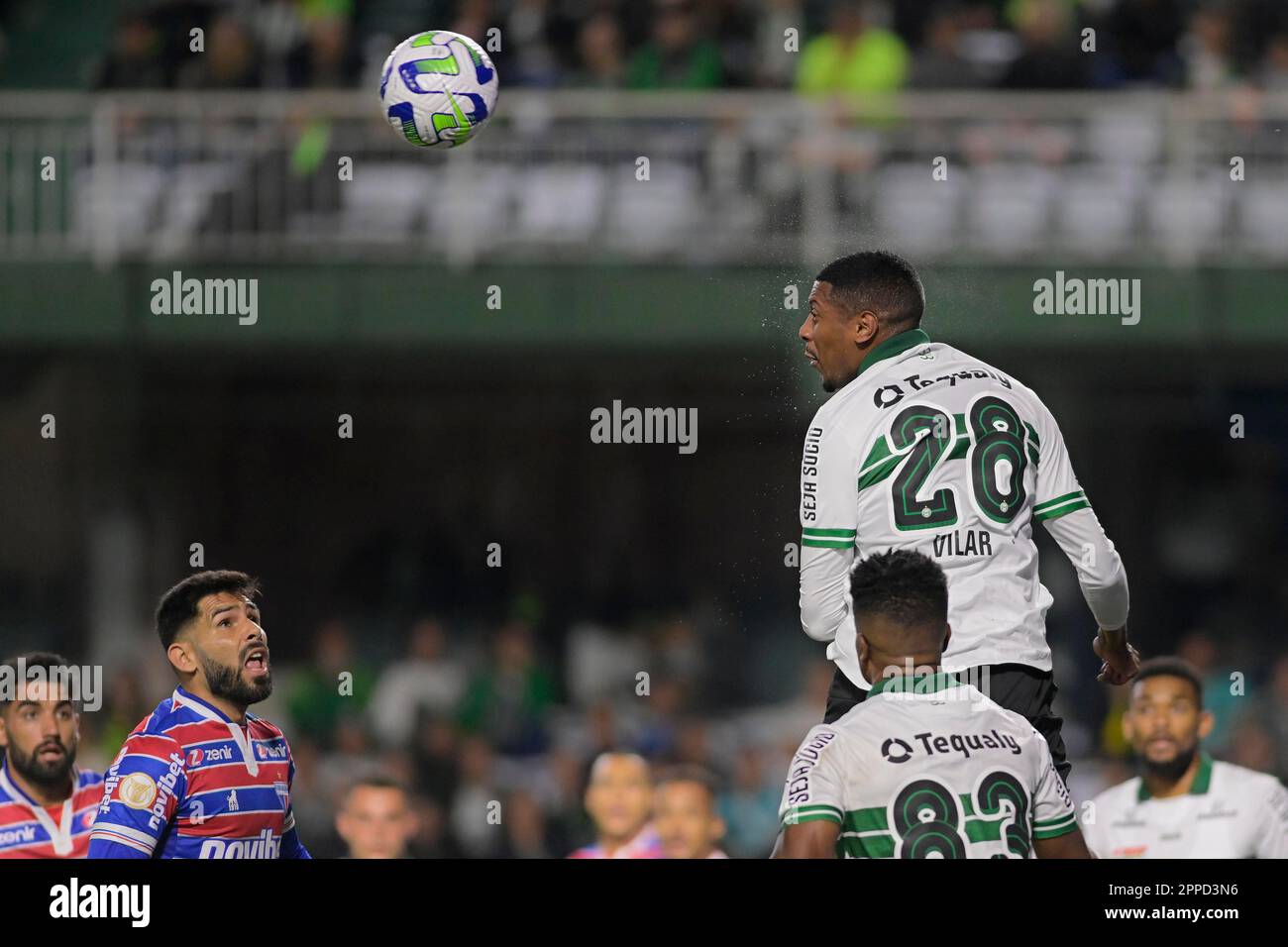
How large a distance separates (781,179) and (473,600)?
302 centimetres

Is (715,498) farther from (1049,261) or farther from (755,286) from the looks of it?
(1049,261)

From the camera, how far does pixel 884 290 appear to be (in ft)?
18.9

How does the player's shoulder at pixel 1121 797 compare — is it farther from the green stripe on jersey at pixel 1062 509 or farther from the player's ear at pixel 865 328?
the player's ear at pixel 865 328

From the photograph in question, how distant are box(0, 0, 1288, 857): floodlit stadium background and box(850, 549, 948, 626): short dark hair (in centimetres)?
666

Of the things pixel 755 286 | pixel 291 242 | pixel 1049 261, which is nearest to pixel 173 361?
pixel 291 242

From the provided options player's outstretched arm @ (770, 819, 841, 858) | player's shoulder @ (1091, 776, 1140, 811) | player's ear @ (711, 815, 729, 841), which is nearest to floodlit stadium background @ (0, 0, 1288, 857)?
player's ear @ (711, 815, 729, 841)

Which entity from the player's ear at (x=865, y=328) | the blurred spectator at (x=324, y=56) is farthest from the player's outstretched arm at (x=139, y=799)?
the blurred spectator at (x=324, y=56)

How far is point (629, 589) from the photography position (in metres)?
12.7

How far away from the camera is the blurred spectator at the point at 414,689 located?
11.6 metres

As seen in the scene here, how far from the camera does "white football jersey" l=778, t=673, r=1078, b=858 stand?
4.71 metres

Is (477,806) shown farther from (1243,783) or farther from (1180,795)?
(1243,783)

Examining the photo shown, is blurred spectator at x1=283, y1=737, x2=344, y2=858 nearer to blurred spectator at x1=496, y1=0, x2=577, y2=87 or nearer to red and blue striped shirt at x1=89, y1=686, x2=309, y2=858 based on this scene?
blurred spectator at x1=496, y1=0, x2=577, y2=87

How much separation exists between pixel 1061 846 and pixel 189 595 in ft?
7.56
